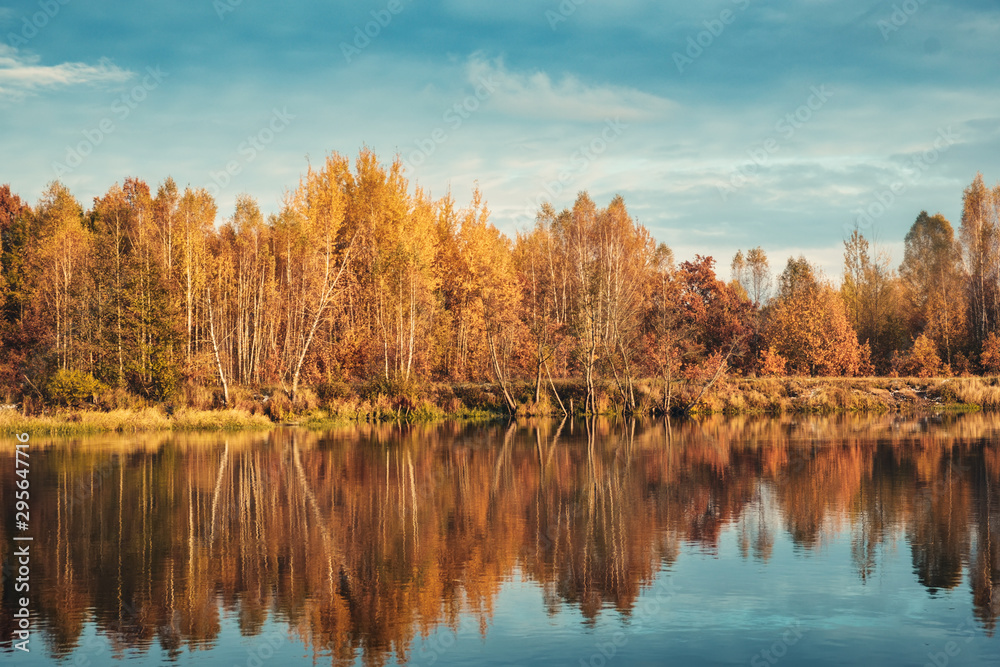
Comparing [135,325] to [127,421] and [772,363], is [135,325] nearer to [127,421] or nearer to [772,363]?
[127,421]

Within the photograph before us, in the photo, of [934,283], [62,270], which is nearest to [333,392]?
[62,270]

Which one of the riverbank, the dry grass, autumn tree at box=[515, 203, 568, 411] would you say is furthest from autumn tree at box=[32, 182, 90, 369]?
autumn tree at box=[515, 203, 568, 411]

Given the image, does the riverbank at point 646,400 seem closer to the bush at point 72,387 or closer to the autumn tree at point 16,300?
the bush at point 72,387

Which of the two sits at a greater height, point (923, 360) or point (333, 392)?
point (923, 360)

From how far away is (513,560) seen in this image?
13453 mm

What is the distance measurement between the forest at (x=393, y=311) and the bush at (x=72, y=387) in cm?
9

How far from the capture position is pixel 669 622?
1038cm

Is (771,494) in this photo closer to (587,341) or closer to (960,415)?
(587,341)

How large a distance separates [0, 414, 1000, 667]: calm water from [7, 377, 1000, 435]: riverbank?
15923 mm

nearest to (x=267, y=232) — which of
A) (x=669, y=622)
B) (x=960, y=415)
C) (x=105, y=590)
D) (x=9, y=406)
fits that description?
(x=9, y=406)

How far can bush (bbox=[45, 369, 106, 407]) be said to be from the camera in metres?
37.0

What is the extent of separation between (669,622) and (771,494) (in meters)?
9.73

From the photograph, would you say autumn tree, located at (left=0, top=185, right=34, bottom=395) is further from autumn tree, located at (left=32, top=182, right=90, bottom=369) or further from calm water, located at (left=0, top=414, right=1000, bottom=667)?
calm water, located at (left=0, top=414, right=1000, bottom=667)

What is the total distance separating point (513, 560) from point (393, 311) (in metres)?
35.2
